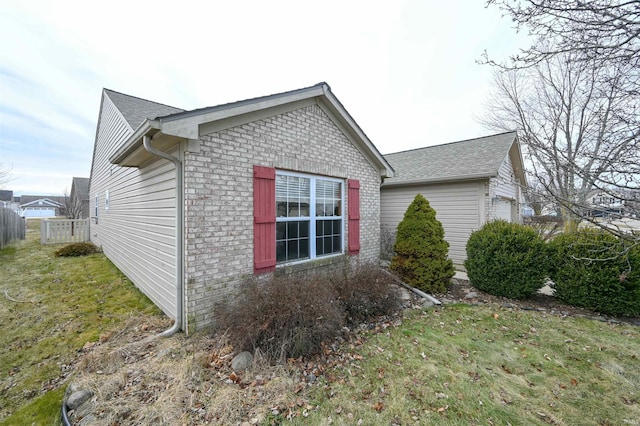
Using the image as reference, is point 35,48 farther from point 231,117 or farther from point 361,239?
point 361,239

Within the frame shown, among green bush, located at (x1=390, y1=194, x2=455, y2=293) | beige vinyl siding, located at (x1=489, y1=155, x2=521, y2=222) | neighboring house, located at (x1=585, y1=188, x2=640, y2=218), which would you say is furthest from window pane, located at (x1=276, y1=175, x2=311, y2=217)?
beige vinyl siding, located at (x1=489, y1=155, x2=521, y2=222)

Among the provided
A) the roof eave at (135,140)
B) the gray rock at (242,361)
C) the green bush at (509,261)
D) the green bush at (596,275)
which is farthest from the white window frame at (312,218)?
the green bush at (596,275)

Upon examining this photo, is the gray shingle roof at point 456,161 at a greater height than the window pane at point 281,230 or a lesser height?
greater

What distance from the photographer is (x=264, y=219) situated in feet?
15.8

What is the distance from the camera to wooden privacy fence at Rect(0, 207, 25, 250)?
1152 centimetres

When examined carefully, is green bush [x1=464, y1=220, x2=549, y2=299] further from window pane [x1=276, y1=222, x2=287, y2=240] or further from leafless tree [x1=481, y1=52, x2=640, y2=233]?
window pane [x1=276, y1=222, x2=287, y2=240]

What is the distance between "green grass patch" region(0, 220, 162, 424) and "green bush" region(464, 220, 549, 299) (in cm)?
737

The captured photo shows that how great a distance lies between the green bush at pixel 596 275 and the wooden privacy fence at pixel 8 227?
2046 centimetres

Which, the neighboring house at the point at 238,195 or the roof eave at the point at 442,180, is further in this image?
the roof eave at the point at 442,180

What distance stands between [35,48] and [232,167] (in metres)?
8.49

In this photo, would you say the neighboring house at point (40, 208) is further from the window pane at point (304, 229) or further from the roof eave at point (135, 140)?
the window pane at point (304, 229)

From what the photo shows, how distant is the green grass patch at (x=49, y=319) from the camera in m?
2.95

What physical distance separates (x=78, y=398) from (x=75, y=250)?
35.2 feet

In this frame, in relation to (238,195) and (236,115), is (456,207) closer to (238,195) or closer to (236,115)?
(238,195)
